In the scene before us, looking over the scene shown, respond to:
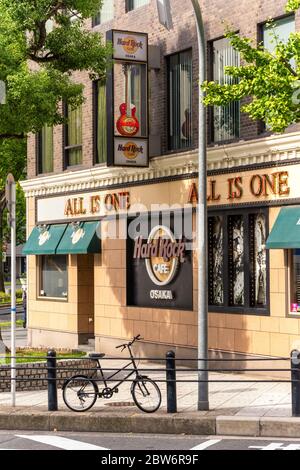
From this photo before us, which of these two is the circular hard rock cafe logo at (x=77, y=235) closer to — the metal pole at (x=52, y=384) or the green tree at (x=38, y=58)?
the green tree at (x=38, y=58)

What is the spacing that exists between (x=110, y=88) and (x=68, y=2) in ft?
8.13

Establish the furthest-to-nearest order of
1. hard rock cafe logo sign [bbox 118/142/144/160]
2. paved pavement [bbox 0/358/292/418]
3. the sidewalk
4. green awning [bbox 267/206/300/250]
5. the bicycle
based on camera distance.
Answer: hard rock cafe logo sign [bbox 118/142/144/160] < green awning [bbox 267/206/300/250] < the bicycle < paved pavement [bbox 0/358/292/418] < the sidewalk

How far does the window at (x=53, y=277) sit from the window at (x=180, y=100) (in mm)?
6418

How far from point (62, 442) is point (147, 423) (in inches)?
54.3

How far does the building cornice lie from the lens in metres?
17.7

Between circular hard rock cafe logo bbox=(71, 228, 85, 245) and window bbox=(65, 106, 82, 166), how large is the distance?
7.03 feet

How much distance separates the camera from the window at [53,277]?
2588 centimetres

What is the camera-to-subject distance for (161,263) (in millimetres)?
21516

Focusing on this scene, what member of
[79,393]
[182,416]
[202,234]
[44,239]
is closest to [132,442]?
[182,416]

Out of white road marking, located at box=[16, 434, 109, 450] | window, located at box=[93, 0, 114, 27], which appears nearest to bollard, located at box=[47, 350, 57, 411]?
white road marking, located at box=[16, 434, 109, 450]

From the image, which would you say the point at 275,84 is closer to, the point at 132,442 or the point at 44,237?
the point at 132,442

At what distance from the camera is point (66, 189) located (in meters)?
25.3

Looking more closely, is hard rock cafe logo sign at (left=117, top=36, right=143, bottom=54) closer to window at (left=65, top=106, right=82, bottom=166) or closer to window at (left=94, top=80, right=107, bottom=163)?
window at (left=94, top=80, right=107, bottom=163)
